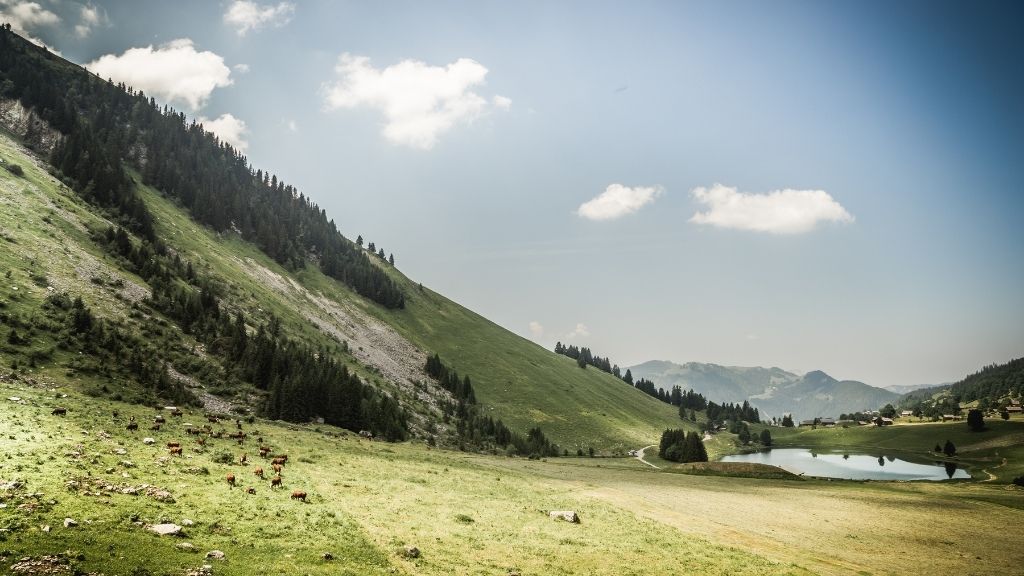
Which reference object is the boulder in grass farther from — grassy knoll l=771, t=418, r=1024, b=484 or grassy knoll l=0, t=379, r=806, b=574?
grassy knoll l=771, t=418, r=1024, b=484

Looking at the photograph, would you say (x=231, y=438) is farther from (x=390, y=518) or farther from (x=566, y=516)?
(x=566, y=516)

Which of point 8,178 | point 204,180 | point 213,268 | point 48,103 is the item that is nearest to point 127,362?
point 8,178

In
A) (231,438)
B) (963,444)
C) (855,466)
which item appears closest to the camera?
(231,438)

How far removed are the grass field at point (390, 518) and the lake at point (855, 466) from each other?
65773 mm

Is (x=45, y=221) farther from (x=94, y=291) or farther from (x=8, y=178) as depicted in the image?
(x=94, y=291)

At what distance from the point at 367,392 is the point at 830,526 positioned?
76073mm

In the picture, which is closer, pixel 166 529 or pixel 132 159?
pixel 166 529

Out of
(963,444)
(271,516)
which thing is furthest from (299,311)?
(963,444)

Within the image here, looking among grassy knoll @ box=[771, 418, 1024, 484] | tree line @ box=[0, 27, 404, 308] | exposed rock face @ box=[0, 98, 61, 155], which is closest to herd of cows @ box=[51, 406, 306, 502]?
tree line @ box=[0, 27, 404, 308]

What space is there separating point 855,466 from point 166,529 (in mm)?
159505

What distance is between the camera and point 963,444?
142250mm

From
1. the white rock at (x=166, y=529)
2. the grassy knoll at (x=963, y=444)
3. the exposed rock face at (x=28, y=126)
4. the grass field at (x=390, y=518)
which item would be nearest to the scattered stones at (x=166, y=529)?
the white rock at (x=166, y=529)

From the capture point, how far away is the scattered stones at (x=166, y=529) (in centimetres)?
1989

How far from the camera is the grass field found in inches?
785
